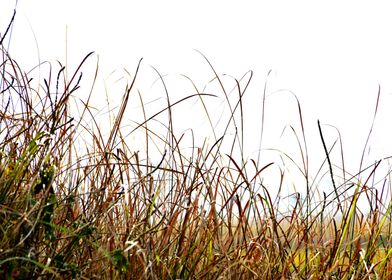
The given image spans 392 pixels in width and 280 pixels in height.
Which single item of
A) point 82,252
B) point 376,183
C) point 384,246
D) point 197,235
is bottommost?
point 82,252

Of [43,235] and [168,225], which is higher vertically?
[168,225]

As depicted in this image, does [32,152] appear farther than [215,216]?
No

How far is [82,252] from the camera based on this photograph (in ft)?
6.77

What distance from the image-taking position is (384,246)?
9.02ft

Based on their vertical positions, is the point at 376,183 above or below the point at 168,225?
above

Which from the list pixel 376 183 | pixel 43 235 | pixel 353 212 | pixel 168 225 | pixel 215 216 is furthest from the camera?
pixel 376 183

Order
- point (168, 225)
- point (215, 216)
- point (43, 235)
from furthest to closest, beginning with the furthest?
point (215, 216) → point (168, 225) → point (43, 235)

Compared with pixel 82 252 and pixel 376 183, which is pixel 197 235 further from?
pixel 376 183

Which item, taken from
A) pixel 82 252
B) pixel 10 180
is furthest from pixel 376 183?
pixel 10 180

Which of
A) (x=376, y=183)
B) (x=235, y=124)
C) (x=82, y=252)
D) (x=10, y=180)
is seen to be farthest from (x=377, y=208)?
(x=10, y=180)

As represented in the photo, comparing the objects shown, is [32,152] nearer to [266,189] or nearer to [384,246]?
[266,189]

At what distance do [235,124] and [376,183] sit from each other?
26.5 inches

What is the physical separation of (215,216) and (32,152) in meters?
0.72

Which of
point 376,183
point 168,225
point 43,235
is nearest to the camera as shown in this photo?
point 43,235
